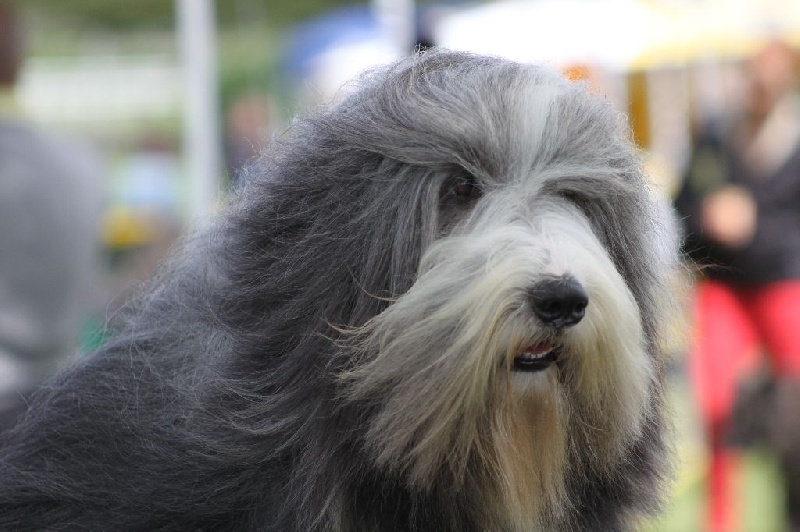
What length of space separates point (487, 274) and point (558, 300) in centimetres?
15

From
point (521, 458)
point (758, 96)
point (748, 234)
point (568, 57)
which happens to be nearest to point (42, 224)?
point (521, 458)

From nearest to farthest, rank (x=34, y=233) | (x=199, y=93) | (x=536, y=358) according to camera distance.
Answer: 1. (x=536, y=358)
2. (x=34, y=233)
3. (x=199, y=93)

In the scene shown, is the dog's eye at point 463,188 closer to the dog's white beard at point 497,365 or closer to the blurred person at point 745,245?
the dog's white beard at point 497,365

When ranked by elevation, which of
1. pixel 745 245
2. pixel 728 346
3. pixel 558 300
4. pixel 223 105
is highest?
pixel 223 105

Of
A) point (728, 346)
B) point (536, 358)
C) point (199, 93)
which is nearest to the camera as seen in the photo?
point (536, 358)

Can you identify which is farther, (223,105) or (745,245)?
(223,105)

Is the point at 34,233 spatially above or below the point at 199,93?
below

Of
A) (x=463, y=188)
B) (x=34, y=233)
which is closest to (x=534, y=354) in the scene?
(x=463, y=188)

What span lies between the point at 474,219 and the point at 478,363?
13.0 inches

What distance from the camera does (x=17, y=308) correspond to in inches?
171

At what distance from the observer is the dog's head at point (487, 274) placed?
7.80 feet

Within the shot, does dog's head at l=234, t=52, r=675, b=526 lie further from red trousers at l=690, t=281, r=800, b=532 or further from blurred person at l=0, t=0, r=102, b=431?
red trousers at l=690, t=281, r=800, b=532

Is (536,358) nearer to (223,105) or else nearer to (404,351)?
(404,351)

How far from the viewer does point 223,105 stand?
61.0ft
